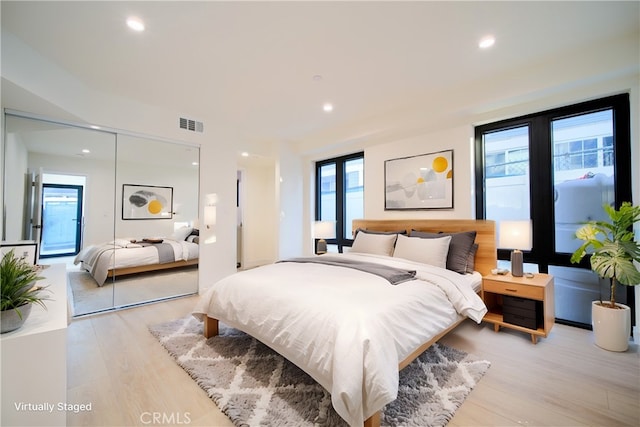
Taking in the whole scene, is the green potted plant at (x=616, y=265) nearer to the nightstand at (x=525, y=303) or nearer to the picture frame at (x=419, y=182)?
the nightstand at (x=525, y=303)

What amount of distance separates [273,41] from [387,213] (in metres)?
2.70

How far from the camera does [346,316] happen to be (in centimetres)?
151

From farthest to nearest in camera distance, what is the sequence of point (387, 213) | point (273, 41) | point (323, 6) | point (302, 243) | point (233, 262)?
1. point (302, 243)
2. point (233, 262)
3. point (387, 213)
4. point (273, 41)
5. point (323, 6)

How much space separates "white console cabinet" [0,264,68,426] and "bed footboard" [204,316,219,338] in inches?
50.9

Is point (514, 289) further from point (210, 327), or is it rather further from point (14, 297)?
point (14, 297)

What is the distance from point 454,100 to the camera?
10.0 ft

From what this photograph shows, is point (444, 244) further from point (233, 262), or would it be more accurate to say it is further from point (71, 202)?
point (71, 202)

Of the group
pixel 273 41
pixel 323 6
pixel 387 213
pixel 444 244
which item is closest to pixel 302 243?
pixel 387 213

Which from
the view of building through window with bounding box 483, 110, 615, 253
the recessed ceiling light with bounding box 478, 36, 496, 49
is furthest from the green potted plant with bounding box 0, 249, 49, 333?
the view of building through window with bounding box 483, 110, 615, 253

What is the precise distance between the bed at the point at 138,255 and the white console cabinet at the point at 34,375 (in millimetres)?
2397

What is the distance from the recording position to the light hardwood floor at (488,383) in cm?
152

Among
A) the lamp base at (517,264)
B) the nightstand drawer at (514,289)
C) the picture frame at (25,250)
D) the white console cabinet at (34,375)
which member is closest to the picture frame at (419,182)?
the lamp base at (517,264)

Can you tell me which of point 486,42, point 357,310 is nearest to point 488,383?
point 357,310

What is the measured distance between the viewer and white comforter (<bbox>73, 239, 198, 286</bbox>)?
10.3 ft
